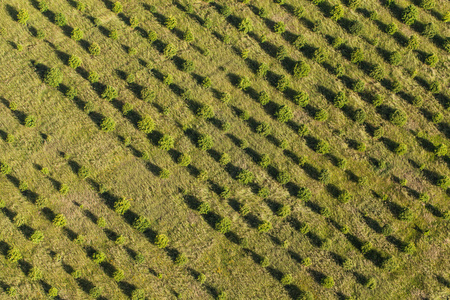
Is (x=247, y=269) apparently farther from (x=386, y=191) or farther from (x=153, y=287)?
(x=386, y=191)

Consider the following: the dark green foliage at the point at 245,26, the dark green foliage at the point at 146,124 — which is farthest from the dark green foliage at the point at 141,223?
the dark green foliage at the point at 245,26

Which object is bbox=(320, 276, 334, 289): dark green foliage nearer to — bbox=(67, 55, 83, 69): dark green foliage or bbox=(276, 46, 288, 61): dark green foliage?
bbox=(276, 46, 288, 61): dark green foliage

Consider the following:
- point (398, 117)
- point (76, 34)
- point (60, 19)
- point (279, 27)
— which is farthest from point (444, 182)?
point (60, 19)

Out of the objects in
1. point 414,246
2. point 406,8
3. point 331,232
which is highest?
point 406,8

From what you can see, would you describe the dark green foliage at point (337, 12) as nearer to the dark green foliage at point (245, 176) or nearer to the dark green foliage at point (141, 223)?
the dark green foliage at point (245, 176)

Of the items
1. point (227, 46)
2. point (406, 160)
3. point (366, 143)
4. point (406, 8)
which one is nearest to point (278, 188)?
point (366, 143)

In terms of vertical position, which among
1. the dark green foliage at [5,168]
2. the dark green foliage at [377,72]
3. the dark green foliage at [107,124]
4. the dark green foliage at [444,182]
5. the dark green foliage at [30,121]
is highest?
the dark green foliage at [377,72]
